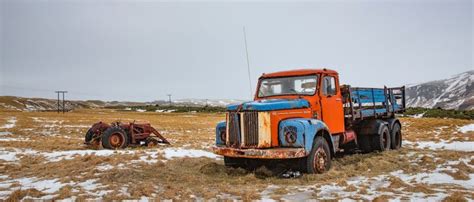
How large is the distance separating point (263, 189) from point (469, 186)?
4.14 metres

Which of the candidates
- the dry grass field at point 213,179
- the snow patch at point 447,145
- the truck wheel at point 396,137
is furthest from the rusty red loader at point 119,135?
the snow patch at point 447,145

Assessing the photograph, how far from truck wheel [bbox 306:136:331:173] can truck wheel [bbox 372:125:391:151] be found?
444 centimetres

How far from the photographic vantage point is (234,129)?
367 inches

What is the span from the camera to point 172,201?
663cm

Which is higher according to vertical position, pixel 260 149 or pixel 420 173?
pixel 260 149

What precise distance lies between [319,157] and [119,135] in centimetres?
990

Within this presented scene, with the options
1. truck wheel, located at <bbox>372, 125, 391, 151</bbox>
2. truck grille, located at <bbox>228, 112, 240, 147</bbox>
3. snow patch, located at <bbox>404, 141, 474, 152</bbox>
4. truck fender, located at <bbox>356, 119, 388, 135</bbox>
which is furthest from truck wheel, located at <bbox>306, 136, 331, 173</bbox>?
snow patch, located at <bbox>404, 141, 474, 152</bbox>

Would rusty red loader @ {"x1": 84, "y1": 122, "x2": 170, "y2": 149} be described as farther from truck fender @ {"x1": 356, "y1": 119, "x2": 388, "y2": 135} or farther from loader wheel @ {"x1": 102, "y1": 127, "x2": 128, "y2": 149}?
truck fender @ {"x1": 356, "y1": 119, "x2": 388, "y2": 135}

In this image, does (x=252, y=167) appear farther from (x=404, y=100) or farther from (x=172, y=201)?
(x=404, y=100)

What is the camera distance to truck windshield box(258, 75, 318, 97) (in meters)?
10.3

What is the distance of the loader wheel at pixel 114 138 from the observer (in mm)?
15695

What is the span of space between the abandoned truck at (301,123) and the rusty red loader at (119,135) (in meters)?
7.44

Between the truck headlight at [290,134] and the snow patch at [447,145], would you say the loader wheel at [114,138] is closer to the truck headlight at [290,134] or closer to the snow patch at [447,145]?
the truck headlight at [290,134]

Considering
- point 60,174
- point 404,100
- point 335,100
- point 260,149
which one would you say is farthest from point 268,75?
point 404,100
